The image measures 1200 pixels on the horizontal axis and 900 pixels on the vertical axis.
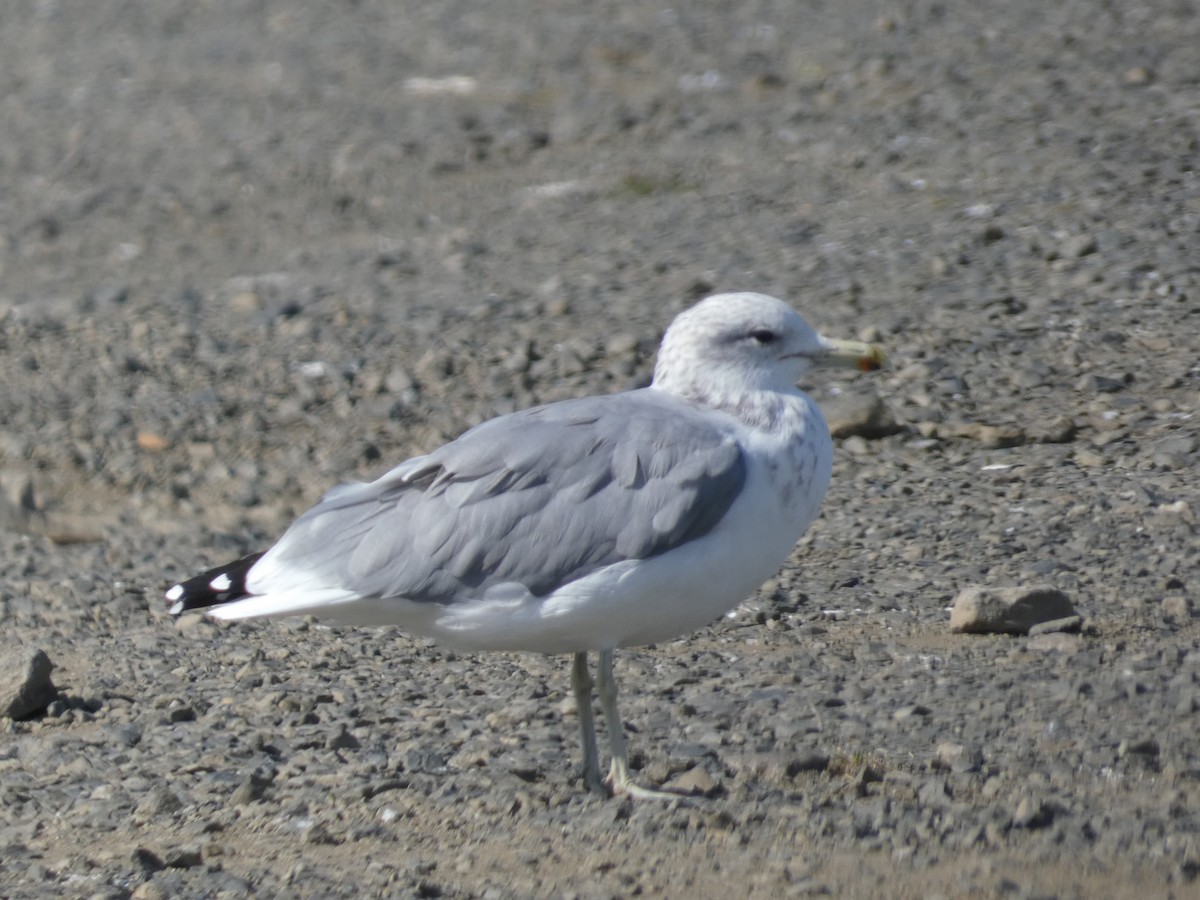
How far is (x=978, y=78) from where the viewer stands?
10453 millimetres

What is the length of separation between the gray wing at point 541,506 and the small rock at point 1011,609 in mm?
1223

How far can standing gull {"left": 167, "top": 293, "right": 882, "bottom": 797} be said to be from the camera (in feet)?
12.4

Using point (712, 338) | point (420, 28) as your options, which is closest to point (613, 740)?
point (712, 338)

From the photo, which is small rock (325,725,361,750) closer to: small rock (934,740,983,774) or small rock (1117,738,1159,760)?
small rock (934,740,983,774)

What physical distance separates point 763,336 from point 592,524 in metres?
0.64

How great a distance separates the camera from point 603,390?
705 centimetres

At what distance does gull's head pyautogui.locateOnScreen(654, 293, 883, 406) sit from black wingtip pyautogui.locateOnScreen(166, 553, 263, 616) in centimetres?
107

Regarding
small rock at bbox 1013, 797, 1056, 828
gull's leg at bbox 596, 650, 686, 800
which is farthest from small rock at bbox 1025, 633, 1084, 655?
gull's leg at bbox 596, 650, 686, 800

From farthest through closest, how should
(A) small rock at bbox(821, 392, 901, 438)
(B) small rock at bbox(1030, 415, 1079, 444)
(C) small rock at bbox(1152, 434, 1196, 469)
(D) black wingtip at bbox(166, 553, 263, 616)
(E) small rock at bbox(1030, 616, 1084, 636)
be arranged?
(A) small rock at bbox(821, 392, 901, 438) → (B) small rock at bbox(1030, 415, 1079, 444) → (C) small rock at bbox(1152, 434, 1196, 469) → (E) small rock at bbox(1030, 616, 1084, 636) → (D) black wingtip at bbox(166, 553, 263, 616)

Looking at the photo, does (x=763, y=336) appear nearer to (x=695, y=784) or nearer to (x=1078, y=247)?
(x=695, y=784)

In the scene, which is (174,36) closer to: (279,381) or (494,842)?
(279,381)

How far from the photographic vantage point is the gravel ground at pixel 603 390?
3.85 meters

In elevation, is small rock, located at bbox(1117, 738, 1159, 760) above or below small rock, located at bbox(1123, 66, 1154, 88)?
above

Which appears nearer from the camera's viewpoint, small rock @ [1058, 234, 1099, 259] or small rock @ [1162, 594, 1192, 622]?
small rock @ [1162, 594, 1192, 622]
